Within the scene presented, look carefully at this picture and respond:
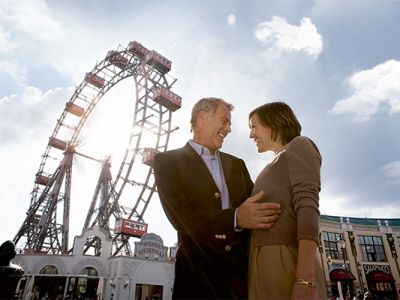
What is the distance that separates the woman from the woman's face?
16 cm

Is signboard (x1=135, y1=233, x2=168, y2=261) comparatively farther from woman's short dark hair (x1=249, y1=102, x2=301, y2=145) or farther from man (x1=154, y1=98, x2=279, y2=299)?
woman's short dark hair (x1=249, y1=102, x2=301, y2=145)

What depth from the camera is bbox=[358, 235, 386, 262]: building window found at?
28.2 metres

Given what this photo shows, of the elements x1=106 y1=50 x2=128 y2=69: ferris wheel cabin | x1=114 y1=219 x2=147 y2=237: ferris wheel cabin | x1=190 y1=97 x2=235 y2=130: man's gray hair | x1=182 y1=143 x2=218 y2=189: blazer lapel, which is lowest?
x1=182 y1=143 x2=218 y2=189: blazer lapel

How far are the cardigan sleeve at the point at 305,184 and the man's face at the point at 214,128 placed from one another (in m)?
0.78

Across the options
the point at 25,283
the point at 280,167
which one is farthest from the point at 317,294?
the point at 25,283

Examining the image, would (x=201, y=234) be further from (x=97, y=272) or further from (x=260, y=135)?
(x=97, y=272)

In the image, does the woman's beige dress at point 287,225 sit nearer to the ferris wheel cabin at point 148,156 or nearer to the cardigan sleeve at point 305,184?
the cardigan sleeve at point 305,184

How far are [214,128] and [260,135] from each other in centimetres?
47

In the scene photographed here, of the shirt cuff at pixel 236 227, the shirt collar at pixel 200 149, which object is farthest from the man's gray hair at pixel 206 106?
the shirt cuff at pixel 236 227

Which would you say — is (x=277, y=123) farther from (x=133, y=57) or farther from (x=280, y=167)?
(x=133, y=57)

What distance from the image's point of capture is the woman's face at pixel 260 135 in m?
2.14

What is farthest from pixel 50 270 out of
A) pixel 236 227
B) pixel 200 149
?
pixel 236 227

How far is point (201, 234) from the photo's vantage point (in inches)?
75.3

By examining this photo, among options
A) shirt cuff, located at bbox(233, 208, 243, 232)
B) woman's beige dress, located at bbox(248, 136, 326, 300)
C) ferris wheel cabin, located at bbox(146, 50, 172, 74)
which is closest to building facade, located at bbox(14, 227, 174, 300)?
ferris wheel cabin, located at bbox(146, 50, 172, 74)
